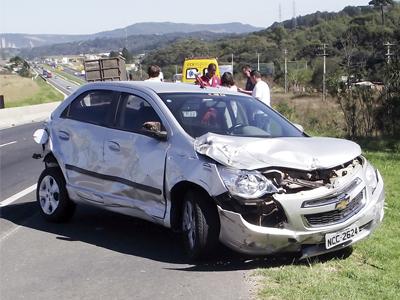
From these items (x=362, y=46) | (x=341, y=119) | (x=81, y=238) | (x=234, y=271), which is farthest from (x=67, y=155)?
(x=362, y=46)

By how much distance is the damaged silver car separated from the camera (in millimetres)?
5371

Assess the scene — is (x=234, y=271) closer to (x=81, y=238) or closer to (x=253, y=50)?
(x=81, y=238)

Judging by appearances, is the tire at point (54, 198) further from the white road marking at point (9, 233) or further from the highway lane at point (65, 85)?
the highway lane at point (65, 85)

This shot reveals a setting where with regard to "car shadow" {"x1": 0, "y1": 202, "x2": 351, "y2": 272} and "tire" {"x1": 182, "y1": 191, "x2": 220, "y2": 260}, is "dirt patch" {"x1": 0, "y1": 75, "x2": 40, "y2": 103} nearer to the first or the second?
"car shadow" {"x1": 0, "y1": 202, "x2": 351, "y2": 272}

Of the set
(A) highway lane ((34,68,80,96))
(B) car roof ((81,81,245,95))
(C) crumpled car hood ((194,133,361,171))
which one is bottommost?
(A) highway lane ((34,68,80,96))

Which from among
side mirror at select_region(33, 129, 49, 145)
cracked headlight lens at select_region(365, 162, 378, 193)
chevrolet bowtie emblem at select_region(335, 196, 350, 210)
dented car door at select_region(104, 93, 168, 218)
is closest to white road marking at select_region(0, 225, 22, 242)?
side mirror at select_region(33, 129, 49, 145)

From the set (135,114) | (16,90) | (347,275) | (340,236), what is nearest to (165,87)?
(135,114)

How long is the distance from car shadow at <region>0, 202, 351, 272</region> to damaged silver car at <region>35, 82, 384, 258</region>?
0.70 feet

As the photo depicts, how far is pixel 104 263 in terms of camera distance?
234 inches

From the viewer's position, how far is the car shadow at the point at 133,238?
5.77 metres

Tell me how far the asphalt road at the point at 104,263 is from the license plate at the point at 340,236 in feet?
2.18

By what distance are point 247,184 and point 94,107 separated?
2.74 meters

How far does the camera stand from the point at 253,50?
11819cm

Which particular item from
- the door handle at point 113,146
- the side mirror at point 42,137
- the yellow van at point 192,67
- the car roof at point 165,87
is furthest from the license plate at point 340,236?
the yellow van at point 192,67
